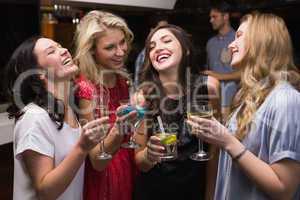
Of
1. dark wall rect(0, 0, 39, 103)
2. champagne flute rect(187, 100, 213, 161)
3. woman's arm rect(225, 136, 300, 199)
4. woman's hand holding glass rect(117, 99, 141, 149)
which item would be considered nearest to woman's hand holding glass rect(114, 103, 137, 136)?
woman's hand holding glass rect(117, 99, 141, 149)

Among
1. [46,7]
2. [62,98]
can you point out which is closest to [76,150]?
[62,98]

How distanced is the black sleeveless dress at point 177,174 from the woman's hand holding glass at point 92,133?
0.37m

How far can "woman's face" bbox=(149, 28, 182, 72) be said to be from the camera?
5.60 ft

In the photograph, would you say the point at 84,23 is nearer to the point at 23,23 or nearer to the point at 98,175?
the point at 98,175

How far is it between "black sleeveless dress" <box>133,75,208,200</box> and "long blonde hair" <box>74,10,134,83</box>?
1.33 ft

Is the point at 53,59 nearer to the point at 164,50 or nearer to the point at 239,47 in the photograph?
the point at 164,50

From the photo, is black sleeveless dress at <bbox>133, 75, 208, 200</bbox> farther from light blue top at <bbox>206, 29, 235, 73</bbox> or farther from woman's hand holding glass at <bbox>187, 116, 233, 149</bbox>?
light blue top at <bbox>206, 29, 235, 73</bbox>

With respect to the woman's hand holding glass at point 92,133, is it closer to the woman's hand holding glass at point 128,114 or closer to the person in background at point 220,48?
the woman's hand holding glass at point 128,114

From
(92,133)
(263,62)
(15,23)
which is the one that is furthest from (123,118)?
(15,23)

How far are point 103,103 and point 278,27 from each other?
72 centimetres

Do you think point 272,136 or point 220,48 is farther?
point 220,48

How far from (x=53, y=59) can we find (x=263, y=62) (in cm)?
81

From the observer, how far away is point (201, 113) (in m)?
1.34

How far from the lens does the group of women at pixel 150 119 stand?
1.26 meters
